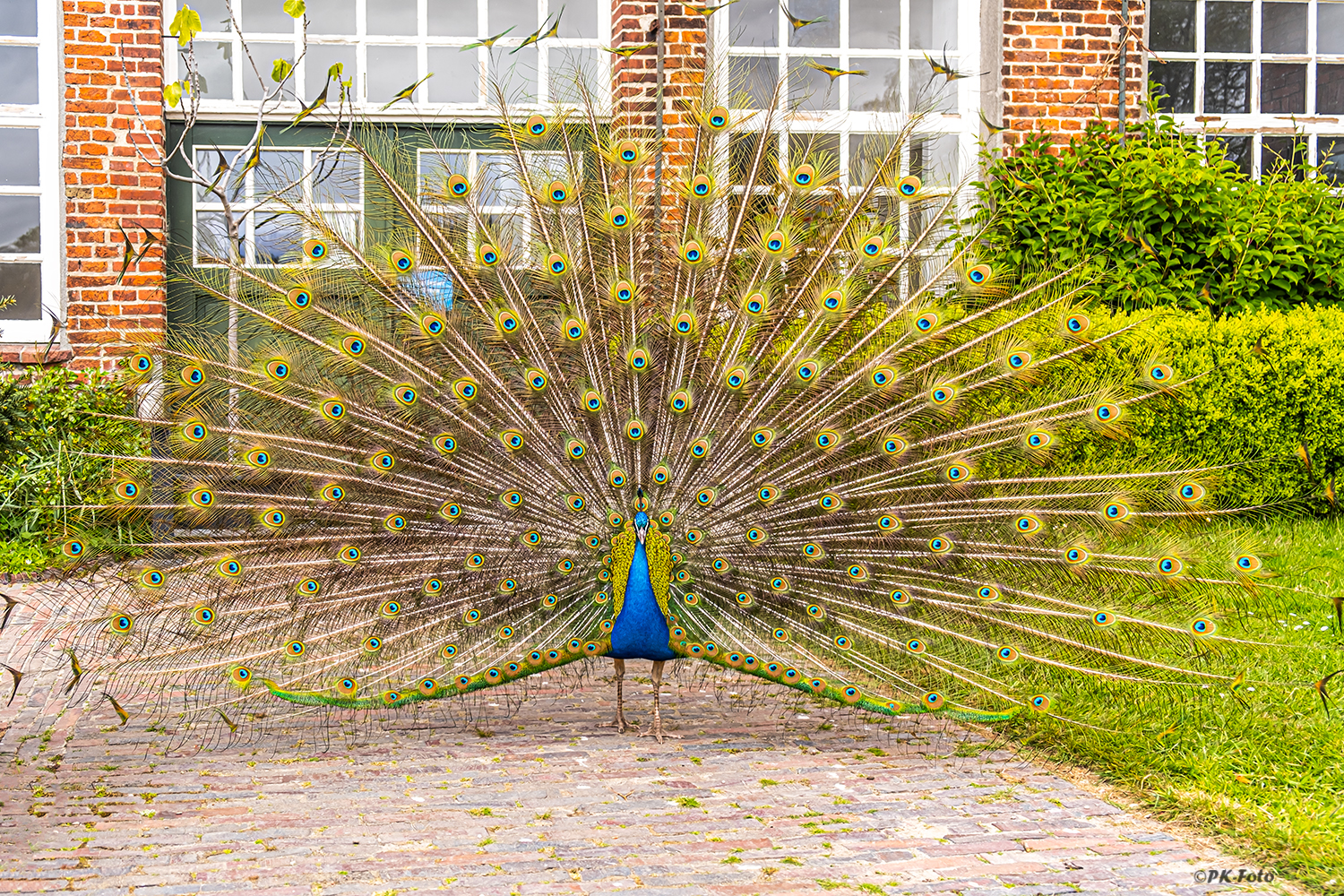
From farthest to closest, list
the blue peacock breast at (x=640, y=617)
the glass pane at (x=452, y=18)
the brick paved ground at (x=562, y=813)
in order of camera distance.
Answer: the glass pane at (x=452, y=18) < the blue peacock breast at (x=640, y=617) < the brick paved ground at (x=562, y=813)

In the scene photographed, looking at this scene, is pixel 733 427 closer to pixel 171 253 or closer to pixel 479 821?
pixel 479 821

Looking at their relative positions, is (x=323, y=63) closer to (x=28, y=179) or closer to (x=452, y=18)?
(x=452, y=18)

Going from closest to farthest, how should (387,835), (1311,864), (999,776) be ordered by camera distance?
(1311,864), (387,835), (999,776)

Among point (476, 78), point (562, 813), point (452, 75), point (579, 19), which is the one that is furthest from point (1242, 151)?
point (562, 813)

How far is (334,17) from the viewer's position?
374 inches

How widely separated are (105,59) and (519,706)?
629 cm

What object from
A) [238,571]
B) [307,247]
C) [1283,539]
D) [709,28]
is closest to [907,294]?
[307,247]

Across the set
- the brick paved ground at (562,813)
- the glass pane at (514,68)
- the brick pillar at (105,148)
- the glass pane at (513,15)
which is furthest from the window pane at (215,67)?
the brick paved ground at (562,813)

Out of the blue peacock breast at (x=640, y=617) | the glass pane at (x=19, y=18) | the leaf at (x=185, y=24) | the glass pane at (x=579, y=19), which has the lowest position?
the blue peacock breast at (x=640, y=617)

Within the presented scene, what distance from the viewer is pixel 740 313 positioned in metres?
4.78

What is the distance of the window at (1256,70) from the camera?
32.5ft

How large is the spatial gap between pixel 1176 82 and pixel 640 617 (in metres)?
7.67

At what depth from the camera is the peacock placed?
452 cm

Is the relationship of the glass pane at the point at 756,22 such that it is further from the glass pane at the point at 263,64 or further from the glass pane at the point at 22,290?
the glass pane at the point at 22,290
